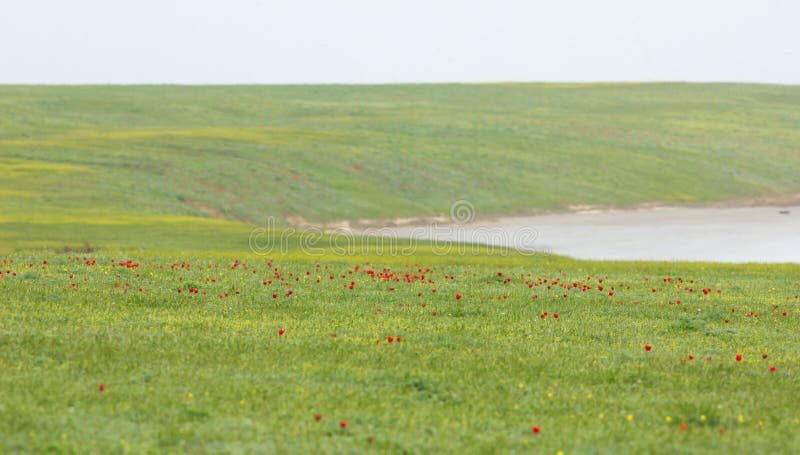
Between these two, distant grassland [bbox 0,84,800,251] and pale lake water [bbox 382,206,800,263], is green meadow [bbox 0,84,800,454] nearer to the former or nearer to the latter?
distant grassland [bbox 0,84,800,251]

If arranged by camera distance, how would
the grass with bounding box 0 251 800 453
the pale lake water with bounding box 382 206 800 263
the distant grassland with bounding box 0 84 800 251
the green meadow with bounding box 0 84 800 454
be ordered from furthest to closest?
the distant grassland with bounding box 0 84 800 251 → the pale lake water with bounding box 382 206 800 263 → the green meadow with bounding box 0 84 800 454 → the grass with bounding box 0 251 800 453

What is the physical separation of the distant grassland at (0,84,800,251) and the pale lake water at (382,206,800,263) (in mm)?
4653

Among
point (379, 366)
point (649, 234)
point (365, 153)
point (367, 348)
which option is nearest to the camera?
point (379, 366)

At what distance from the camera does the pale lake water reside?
6325 cm

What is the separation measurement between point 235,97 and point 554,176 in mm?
60799

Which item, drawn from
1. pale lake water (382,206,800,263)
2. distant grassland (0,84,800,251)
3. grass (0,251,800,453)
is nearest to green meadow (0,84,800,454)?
grass (0,251,800,453)

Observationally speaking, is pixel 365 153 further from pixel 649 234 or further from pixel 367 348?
pixel 367 348

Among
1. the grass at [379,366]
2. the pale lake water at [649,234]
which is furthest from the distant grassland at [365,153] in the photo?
the grass at [379,366]

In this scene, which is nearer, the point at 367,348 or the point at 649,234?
the point at 367,348

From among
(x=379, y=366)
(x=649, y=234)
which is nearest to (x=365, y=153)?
(x=649, y=234)

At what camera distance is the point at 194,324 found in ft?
63.8

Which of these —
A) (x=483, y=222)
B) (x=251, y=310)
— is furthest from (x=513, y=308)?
(x=483, y=222)

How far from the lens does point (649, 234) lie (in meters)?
76.8

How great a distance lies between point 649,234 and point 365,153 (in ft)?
109
